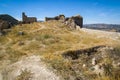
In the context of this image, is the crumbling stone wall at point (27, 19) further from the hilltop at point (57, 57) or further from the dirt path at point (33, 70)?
the dirt path at point (33, 70)

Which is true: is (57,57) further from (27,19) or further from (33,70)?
(27,19)

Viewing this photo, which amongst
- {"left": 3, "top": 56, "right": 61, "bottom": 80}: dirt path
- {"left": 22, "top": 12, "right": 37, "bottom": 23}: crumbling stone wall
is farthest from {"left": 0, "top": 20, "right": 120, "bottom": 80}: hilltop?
{"left": 22, "top": 12, "right": 37, "bottom": 23}: crumbling stone wall

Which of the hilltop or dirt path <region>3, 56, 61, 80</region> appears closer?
dirt path <region>3, 56, 61, 80</region>

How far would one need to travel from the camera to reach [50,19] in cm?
5656

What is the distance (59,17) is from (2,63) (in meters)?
36.5

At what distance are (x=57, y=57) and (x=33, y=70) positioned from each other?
5000 mm

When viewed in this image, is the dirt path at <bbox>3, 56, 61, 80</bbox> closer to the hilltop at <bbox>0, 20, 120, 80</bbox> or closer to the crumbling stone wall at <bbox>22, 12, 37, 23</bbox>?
the hilltop at <bbox>0, 20, 120, 80</bbox>

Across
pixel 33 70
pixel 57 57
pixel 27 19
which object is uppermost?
pixel 27 19

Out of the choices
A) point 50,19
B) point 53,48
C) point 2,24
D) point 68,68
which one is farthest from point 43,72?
point 50,19

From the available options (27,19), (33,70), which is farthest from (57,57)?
(27,19)

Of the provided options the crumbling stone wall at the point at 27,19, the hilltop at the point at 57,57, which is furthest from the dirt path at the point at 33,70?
the crumbling stone wall at the point at 27,19

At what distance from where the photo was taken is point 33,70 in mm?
18141

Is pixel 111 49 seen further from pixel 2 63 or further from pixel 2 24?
pixel 2 24

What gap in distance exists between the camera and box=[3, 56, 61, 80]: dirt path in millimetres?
16688
